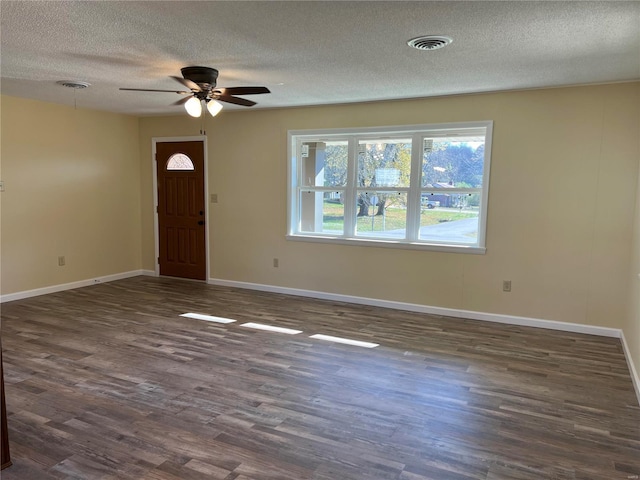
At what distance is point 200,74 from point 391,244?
2.82 meters

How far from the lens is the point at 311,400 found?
2969 mm

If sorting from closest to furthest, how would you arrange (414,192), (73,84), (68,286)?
(73,84) → (414,192) → (68,286)

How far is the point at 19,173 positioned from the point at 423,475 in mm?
5494

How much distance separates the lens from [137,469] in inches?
87.3

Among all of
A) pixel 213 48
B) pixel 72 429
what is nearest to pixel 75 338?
pixel 72 429

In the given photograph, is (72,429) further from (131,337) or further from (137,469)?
(131,337)

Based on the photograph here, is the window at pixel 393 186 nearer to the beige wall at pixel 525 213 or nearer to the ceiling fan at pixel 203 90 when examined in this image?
the beige wall at pixel 525 213

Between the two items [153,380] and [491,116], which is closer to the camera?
[153,380]

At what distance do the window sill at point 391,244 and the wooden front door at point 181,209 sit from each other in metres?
1.60

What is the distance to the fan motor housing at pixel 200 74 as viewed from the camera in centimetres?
358

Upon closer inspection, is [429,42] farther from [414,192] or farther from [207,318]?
[207,318]

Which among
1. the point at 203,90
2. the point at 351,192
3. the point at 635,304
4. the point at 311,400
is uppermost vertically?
the point at 203,90

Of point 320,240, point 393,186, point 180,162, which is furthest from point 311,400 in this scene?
point 180,162

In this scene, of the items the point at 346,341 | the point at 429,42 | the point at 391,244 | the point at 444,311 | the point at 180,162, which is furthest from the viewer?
the point at 180,162
